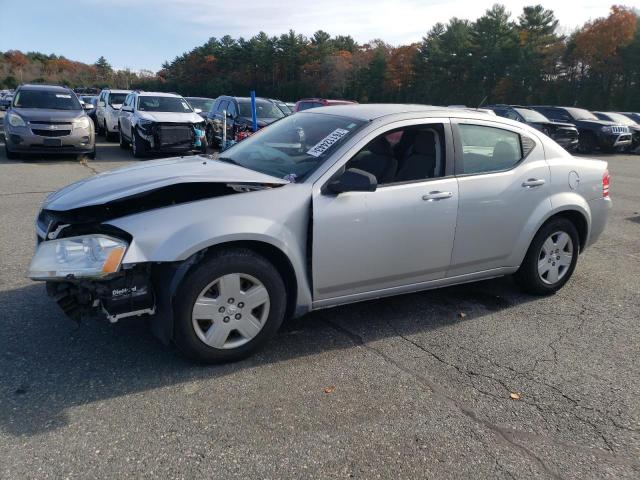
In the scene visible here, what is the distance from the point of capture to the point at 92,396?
3053 mm

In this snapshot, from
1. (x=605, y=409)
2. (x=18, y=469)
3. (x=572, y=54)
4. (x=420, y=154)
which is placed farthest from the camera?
(x=572, y=54)

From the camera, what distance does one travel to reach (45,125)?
1252cm

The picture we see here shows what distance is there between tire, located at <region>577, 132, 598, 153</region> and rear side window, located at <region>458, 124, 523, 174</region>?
61.8 ft

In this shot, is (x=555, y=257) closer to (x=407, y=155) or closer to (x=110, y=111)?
(x=407, y=155)

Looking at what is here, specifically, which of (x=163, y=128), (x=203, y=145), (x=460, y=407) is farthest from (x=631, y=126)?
(x=460, y=407)

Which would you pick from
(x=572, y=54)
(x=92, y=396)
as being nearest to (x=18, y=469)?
(x=92, y=396)

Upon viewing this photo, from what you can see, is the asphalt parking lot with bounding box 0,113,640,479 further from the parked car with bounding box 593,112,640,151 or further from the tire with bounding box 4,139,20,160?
the parked car with bounding box 593,112,640,151

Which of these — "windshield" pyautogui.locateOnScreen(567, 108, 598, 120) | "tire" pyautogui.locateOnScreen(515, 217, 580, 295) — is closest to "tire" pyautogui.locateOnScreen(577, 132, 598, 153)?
"windshield" pyautogui.locateOnScreen(567, 108, 598, 120)

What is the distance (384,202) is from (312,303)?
88 cm

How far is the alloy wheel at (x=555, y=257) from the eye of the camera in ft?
15.7

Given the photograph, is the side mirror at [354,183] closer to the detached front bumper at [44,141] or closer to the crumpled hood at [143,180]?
the crumpled hood at [143,180]

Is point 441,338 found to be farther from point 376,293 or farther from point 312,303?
point 312,303

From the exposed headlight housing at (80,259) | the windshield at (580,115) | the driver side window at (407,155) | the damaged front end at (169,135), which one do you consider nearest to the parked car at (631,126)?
the windshield at (580,115)

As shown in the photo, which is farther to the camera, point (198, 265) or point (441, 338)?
point (441, 338)
